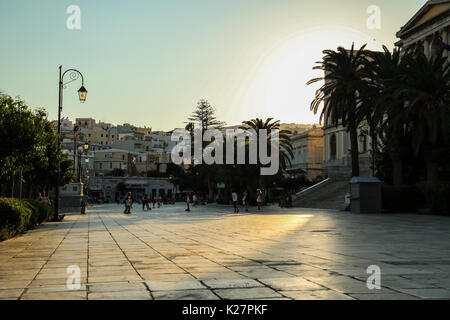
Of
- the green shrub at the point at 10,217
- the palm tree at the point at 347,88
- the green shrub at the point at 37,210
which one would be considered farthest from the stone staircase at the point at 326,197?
the green shrub at the point at 10,217

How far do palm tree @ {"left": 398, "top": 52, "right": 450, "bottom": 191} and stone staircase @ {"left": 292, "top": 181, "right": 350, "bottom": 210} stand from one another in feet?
35.8

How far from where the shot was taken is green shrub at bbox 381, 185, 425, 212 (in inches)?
1142

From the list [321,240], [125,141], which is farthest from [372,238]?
[125,141]

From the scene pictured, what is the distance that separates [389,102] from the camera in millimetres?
28109

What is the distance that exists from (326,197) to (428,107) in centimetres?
1907

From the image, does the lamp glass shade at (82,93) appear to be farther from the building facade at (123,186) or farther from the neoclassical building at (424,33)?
the building facade at (123,186)

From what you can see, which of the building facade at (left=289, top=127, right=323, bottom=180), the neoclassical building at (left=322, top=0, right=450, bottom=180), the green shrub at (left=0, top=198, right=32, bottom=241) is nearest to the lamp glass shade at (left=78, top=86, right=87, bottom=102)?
Result: the green shrub at (left=0, top=198, right=32, bottom=241)

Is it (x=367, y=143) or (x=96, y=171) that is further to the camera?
(x=96, y=171)

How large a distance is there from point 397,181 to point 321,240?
1999 cm

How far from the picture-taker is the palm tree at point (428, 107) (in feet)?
85.5

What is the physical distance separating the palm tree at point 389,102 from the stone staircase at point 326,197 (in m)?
8.21

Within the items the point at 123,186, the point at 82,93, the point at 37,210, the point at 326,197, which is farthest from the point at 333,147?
the point at 37,210

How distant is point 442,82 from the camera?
2731cm
